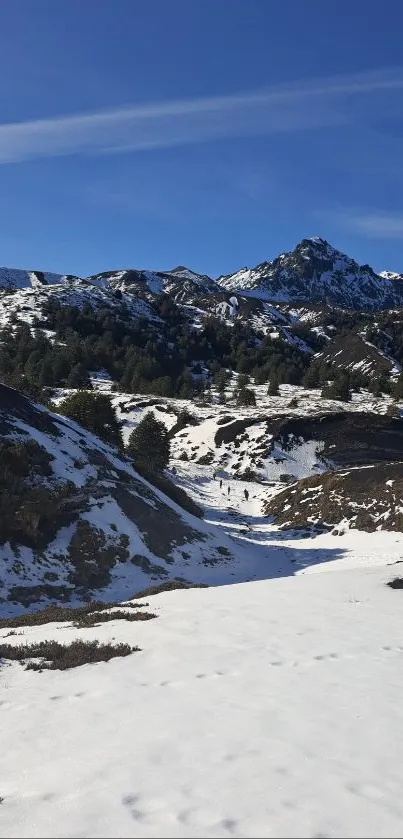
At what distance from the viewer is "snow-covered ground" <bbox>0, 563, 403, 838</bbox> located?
4.73 meters

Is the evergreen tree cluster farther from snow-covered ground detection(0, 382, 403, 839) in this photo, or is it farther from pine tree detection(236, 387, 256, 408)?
snow-covered ground detection(0, 382, 403, 839)

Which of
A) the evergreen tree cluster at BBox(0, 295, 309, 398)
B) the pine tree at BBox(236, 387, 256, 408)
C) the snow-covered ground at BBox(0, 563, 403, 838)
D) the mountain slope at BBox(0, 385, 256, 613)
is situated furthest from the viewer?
the evergreen tree cluster at BBox(0, 295, 309, 398)

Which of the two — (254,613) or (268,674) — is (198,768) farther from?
(254,613)

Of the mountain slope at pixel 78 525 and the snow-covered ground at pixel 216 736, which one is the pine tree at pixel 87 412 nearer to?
the mountain slope at pixel 78 525

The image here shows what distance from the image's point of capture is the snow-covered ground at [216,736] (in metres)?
4.73

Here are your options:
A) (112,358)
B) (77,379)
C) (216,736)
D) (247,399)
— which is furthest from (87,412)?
(112,358)

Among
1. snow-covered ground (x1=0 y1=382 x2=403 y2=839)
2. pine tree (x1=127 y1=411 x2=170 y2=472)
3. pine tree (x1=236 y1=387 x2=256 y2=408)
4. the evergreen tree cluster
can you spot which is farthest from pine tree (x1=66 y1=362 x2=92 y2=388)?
snow-covered ground (x1=0 y1=382 x2=403 y2=839)

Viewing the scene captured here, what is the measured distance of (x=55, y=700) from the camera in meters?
8.38

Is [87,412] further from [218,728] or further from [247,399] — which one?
[247,399]

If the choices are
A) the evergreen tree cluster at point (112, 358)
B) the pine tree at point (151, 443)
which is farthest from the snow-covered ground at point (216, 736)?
the evergreen tree cluster at point (112, 358)

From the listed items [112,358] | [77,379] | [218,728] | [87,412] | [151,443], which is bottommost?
[218,728]

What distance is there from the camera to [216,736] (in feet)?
21.2

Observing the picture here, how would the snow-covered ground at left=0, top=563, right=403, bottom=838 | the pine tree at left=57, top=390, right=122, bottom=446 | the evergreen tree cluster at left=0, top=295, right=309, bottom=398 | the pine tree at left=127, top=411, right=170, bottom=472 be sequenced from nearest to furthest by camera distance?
the snow-covered ground at left=0, top=563, right=403, bottom=838 → the pine tree at left=57, top=390, right=122, bottom=446 → the pine tree at left=127, top=411, right=170, bottom=472 → the evergreen tree cluster at left=0, top=295, right=309, bottom=398

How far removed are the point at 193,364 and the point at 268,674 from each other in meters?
182
